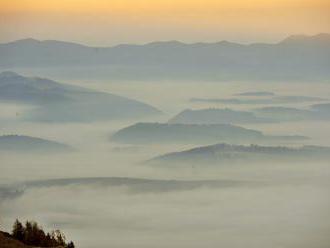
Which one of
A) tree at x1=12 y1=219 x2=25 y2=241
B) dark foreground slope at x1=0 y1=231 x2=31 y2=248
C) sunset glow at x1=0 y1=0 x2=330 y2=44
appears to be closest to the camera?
dark foreground slope at x1=0 y1=231 x2=31 y2=248

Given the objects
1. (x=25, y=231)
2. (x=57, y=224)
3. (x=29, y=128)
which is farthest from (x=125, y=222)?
(x=25, y=231)

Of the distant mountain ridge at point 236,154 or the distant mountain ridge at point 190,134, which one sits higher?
the distant mountain ridge at point 190,134

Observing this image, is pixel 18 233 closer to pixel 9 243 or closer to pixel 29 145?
pixel 9 243

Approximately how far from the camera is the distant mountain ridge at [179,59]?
1307 centimetres

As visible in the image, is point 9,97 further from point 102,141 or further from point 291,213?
point 291,213

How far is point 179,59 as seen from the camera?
523 inches

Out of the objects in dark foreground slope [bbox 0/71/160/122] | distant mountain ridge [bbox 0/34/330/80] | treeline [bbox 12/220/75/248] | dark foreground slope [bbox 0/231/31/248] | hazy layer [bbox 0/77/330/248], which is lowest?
dark foreground slope [bbox 0/231/31/248]

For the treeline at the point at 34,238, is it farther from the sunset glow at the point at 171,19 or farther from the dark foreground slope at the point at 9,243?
the sunset glow at the point at 171,19

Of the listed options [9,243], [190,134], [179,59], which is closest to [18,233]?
[9,243]

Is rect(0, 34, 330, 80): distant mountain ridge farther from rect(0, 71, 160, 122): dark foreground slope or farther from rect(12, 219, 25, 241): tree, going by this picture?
rect(12, 219, 25, 241): tree

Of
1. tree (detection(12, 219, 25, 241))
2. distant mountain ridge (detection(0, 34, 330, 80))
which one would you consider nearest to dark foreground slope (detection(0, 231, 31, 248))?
tree (detection(12, 219, 25, 241))

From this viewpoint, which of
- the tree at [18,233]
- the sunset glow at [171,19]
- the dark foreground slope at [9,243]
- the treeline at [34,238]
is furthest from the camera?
the sunset glow at [171,19]

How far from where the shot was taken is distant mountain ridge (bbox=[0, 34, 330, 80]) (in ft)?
42.9

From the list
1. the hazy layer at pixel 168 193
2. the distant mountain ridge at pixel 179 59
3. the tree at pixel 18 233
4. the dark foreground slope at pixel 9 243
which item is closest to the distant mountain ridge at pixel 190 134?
the hazy layer at pixel 168 193
